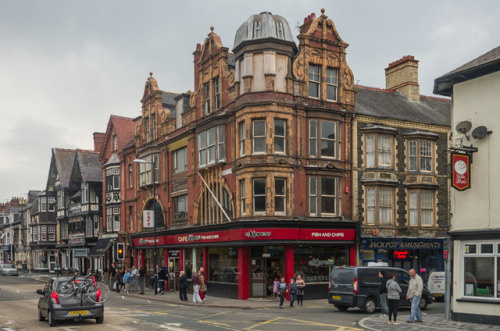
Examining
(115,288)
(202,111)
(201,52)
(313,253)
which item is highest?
(201,52)

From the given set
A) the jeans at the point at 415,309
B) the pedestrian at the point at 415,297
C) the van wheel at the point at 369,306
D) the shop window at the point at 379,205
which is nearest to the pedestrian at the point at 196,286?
the van wheel at the point at 369,306

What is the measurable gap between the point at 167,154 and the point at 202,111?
21.2ft

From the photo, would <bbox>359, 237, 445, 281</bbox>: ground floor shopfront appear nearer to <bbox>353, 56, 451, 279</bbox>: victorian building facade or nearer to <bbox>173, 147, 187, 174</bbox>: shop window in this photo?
<bbox>353, 56, 451, 279</bbox>: victorian building facade

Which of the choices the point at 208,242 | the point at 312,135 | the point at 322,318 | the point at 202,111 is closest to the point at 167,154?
the point at 202,111

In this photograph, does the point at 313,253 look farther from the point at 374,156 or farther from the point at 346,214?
the point at 374,156

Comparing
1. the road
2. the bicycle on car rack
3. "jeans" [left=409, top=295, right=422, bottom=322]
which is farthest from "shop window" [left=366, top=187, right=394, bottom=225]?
the bicycle on car rack

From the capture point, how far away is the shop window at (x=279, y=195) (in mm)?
30875

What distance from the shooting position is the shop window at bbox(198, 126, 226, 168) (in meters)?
34.1

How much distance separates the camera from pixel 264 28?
103 ft

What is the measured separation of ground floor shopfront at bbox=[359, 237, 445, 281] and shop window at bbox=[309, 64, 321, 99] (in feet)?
27.7

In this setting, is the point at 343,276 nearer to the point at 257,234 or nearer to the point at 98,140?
the point at 257,234

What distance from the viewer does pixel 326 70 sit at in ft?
109

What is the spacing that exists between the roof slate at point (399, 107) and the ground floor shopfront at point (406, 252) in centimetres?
712

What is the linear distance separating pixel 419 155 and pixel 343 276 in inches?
549
